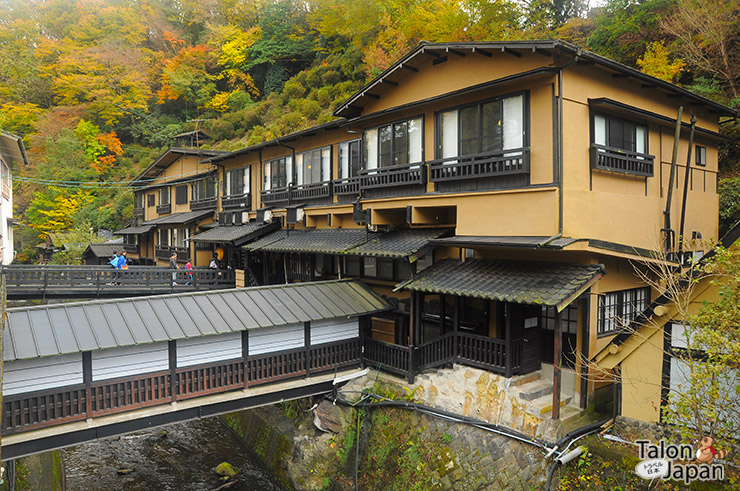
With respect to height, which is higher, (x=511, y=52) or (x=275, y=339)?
(x=511, y=52)

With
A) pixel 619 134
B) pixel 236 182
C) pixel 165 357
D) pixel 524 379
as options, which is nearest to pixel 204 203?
pixel 236 182

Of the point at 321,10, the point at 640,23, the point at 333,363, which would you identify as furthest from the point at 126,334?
the point at 321,10

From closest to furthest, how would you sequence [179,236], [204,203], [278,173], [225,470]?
[225,470]
[278,173]
[204,203]
[179,236]

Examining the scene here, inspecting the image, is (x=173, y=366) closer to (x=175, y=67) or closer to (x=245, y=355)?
(x=245, y=355)

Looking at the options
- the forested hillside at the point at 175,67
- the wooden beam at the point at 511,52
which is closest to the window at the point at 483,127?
the wooden beam at the point at 511,52

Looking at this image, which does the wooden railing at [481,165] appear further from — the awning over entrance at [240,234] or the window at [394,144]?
the awning over entrance at [240,234]

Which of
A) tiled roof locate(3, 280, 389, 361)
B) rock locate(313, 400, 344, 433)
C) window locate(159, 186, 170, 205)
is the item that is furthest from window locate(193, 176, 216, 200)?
rock locate(313, 400, 344, 433)

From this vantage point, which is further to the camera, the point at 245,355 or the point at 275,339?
the point at 275,339

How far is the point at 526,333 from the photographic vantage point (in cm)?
1189

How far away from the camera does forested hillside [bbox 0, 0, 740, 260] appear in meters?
31.5

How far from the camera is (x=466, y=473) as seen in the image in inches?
407

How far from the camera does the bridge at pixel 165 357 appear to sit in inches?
371

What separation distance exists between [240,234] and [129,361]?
12.3m

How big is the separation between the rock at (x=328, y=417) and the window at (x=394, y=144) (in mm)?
8110
